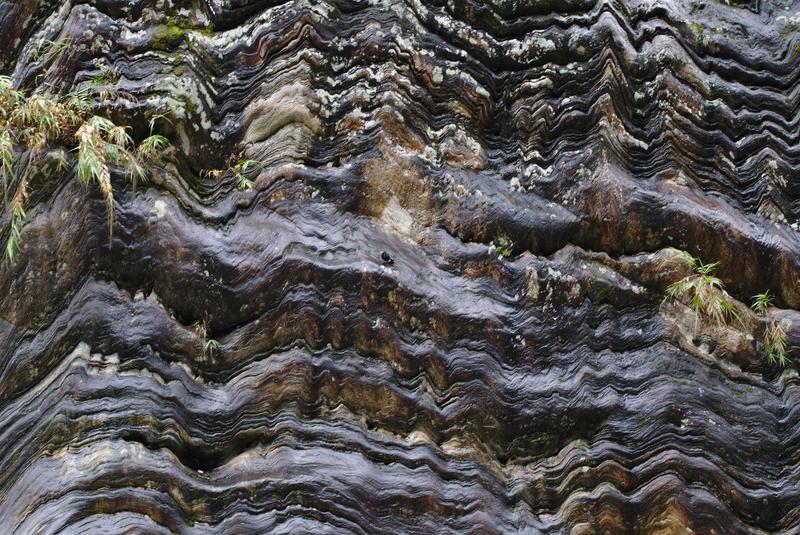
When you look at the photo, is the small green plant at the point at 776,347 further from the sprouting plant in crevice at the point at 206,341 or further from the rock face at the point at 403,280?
the sprouting plant in crevice at the point at 206,341

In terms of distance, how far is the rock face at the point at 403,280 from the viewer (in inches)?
181

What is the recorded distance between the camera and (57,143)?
5.24 meters

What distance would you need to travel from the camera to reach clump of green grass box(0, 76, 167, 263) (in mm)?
5027

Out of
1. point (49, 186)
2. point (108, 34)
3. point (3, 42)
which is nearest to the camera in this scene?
point (49, 186)

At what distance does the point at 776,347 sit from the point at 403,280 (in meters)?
2.65

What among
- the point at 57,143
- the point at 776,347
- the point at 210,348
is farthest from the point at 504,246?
the point at 57,143

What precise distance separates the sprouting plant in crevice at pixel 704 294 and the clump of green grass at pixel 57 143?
3.80 meters

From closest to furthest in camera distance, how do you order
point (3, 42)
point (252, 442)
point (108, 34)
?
1. point (252, 442)
2. point (108, 34)
3. point (3, 42)

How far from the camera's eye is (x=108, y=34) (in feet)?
18.3

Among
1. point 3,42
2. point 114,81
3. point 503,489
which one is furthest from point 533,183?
point 3,42

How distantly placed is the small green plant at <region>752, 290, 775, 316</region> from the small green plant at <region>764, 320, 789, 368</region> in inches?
6.7

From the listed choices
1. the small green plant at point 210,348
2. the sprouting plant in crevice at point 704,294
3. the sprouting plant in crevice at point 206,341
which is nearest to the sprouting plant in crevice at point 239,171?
the sprouting plant in crevice at point 206,341

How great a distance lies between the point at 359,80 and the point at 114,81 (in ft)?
5.76

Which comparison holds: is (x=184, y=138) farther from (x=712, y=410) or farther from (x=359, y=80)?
(x=712, y=410)
